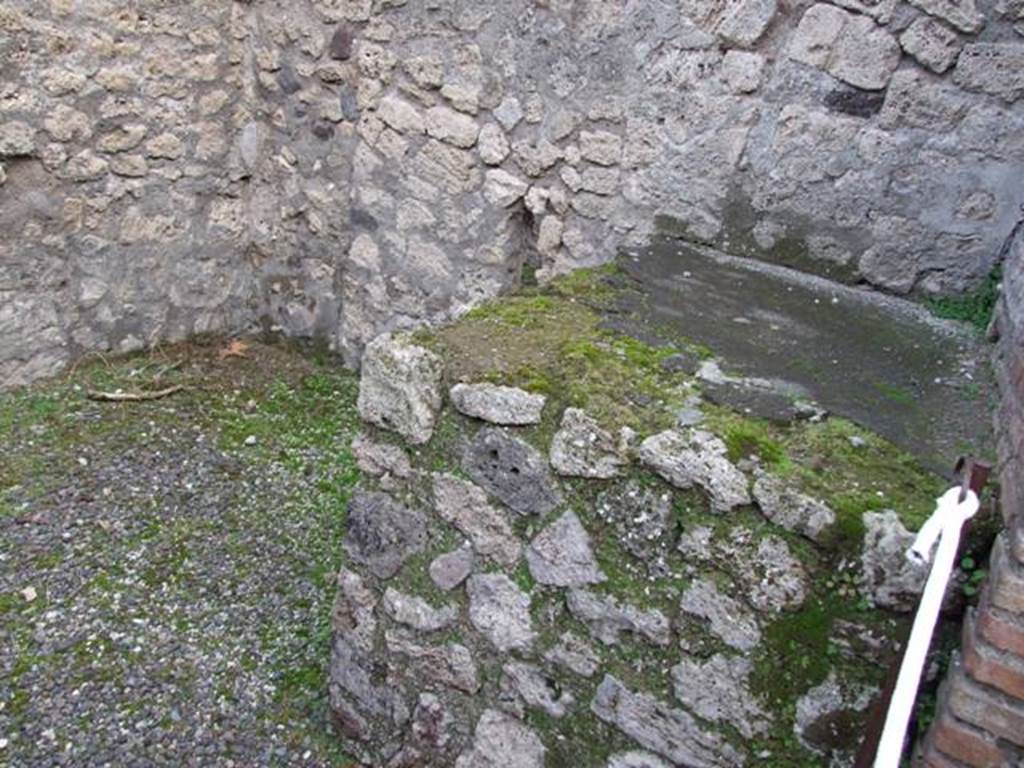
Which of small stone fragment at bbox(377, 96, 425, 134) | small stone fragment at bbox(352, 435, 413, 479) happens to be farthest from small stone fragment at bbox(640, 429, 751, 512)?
small stone fragment at bbox(377, 96, 425, 134)

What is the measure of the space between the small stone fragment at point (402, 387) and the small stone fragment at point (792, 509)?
0.76m

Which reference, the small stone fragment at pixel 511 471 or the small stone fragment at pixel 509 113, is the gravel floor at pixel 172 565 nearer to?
the small stone fragment at pixel 511 471

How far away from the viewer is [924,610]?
4.72 ft

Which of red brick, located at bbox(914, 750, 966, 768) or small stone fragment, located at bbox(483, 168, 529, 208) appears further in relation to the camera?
small stone fragment, located at bbox(483, 168, 529, 208)

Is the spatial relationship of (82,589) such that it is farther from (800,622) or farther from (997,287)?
(997,287)

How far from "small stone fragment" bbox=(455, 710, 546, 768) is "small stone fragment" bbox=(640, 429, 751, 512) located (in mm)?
756

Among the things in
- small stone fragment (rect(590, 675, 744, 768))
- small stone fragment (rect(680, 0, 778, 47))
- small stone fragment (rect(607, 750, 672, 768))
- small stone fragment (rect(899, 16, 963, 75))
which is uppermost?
small stone fragment (rect(899, 16, 963, 75))

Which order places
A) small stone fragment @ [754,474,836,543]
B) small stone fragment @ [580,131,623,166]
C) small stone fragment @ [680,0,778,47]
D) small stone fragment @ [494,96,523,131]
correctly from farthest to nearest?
1. small stone fragment @ [494,96,523,131]
2. small stone fragment @ [580,131,623,166]
3. small stone fragment @ [680,0,778,47]
4. small stone fragment @ [754,474,836,543]

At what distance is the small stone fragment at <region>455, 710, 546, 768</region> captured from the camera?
214 cm

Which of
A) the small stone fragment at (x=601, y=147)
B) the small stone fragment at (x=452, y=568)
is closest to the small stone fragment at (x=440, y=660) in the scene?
the small stone fragment at (x=452, y=568)

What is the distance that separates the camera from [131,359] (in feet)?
13.7

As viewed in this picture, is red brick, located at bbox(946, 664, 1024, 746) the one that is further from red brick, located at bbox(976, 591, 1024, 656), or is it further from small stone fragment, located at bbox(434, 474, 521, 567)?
small stone fragment, located at bbox(434, 474, 521, 567)

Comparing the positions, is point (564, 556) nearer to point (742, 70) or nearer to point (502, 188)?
point (742, 70)

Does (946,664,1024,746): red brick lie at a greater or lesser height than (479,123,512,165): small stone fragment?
lesser
